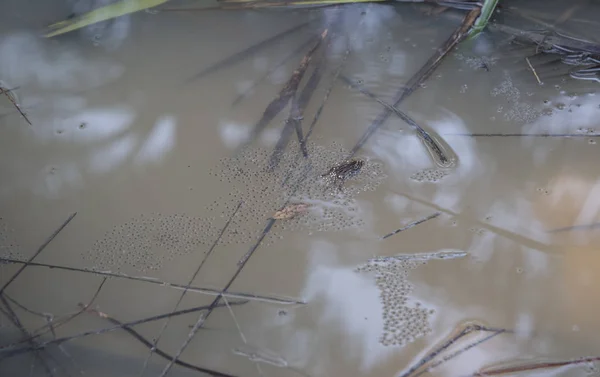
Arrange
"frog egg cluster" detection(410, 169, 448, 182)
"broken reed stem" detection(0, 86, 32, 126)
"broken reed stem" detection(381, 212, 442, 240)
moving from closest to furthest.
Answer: "broken reed stem" detection(381, 212, 442, 240) < "frog egg cluster" detection(410, 169, 448, 182) < "broken reed stem" detection(0, 86, 32, 126)

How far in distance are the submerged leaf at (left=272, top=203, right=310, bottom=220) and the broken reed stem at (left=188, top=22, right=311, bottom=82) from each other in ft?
2.03

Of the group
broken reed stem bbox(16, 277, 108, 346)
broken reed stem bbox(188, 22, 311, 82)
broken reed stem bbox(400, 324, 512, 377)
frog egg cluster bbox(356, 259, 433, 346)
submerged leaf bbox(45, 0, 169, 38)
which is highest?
submerged leaf bbox(45, 0, 169, 38)

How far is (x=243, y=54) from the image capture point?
200cm

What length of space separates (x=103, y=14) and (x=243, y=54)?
0.57 meters

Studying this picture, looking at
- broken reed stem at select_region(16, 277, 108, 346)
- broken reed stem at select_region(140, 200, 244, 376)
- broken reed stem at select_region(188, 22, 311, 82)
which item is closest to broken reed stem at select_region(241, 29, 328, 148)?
broken reed stem at select_region(188, 22, 311, 82)

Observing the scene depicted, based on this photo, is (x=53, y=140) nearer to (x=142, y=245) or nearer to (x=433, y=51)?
(x=142, y=245)

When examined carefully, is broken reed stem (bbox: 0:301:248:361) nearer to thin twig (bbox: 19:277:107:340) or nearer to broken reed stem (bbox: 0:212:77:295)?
thin twig (bbox: 19:277:107:340)

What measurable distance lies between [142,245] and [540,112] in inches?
49.3

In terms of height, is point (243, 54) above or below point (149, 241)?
above

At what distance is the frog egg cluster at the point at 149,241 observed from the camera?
1.52 metres

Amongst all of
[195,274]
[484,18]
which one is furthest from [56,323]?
[484,18]

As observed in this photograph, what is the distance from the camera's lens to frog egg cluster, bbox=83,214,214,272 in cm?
152

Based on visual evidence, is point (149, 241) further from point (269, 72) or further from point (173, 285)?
point (269, 72)

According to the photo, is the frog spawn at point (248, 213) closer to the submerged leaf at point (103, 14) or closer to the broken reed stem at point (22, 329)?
the broken reed stem at point (22, 329)
